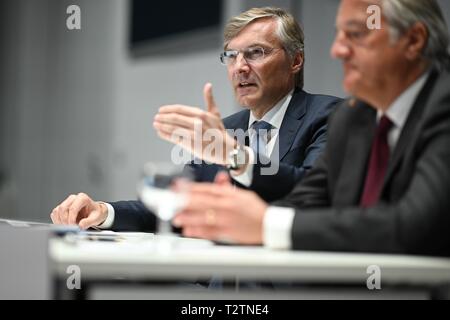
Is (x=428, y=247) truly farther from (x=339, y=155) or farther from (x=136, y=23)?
(x=136, y=23)

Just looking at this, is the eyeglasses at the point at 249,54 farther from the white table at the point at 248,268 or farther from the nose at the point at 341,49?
the white table at the point at 248,268

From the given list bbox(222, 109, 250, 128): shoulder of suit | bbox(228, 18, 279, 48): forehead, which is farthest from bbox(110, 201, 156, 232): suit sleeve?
bbox(228, 18, 279, 48): forehead

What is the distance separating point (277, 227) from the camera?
134 cm

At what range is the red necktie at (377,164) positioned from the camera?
1507 mm

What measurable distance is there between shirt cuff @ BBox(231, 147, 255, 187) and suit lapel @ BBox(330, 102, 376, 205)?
244mm

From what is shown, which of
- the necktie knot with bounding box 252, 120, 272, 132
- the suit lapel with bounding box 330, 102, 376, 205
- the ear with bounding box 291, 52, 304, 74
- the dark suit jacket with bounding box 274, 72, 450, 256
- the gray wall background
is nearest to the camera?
the dark suit jacket with bounding box 274, 72, 450, 256

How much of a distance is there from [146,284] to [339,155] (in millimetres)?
623

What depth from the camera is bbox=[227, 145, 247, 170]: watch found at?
1.71 metres

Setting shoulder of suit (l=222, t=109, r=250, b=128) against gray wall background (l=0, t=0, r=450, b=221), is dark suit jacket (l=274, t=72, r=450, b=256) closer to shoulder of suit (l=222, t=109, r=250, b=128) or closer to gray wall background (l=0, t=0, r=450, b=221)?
shoulder of suit (l=222, t=109, r=250, b=128)

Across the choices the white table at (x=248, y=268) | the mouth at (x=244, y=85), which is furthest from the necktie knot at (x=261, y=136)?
the white table at (x=248, y=268)

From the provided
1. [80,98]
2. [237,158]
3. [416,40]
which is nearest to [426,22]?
[416,40]

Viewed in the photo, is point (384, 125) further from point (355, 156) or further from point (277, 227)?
point (277, 227)

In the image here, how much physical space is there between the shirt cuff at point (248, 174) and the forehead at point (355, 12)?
39cm
